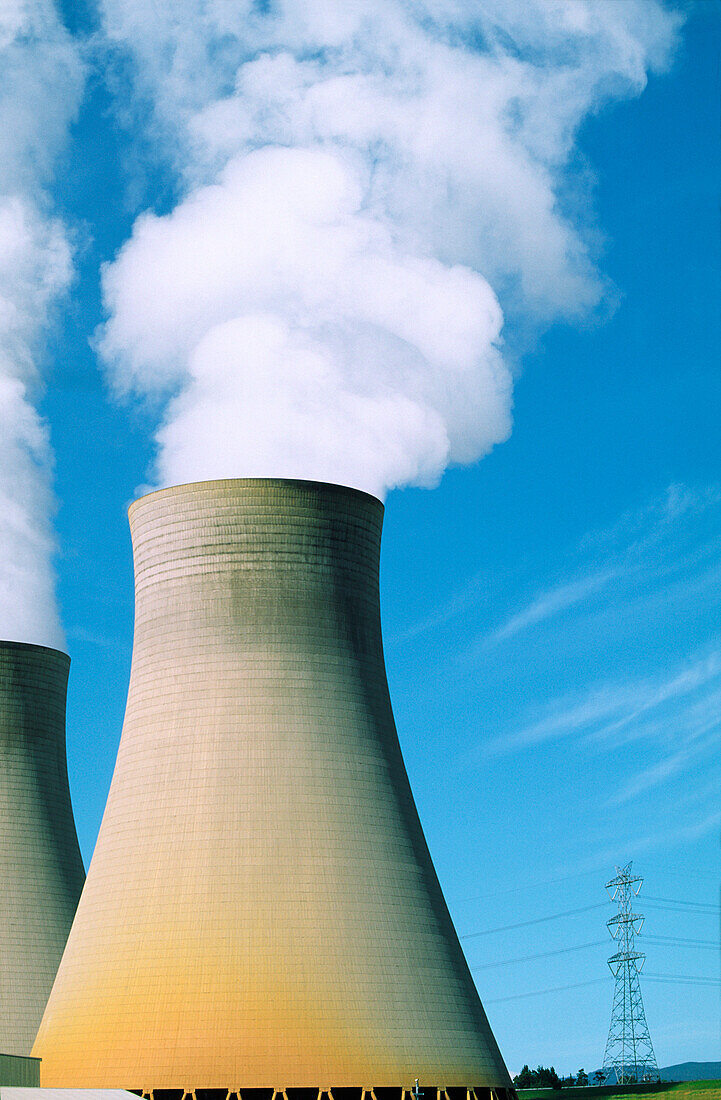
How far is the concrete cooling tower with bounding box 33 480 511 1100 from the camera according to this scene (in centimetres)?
1881

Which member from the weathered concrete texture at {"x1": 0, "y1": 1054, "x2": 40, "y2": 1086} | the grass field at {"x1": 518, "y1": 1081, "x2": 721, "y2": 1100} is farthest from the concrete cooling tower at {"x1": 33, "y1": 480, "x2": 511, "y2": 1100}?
the grass field at {"x1": 518, "y1": 1081, "x2": 721, "y2": 1100}

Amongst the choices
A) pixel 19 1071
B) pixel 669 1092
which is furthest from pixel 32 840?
pixel 669 1092

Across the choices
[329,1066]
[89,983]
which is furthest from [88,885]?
[329,1066]

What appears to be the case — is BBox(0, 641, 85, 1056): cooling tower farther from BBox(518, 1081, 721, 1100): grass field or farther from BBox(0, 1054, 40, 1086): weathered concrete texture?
BBox(518, 1081, 721, 1100): grass field

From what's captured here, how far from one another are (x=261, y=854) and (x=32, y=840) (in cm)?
901

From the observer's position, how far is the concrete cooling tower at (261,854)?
18.8 meters

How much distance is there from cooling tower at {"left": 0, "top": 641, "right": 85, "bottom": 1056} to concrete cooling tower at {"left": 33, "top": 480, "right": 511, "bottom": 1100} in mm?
5359

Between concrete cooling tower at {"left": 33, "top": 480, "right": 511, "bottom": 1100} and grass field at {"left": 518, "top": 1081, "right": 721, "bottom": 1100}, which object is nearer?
concrete cooling tower at {"left": 33, "top": 480, "right": 511, "bottom": 1100}

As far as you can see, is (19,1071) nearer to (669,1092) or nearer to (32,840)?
(32,840)

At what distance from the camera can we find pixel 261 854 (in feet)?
64.1

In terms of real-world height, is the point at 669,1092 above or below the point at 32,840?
below

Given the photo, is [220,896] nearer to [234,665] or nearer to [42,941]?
[234,665]

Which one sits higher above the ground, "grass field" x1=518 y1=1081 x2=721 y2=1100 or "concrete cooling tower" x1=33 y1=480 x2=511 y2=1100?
"concrete cooling tower" x1=33 y1=480 x2=511 y2=1100

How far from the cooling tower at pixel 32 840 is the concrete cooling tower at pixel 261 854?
5359mm
